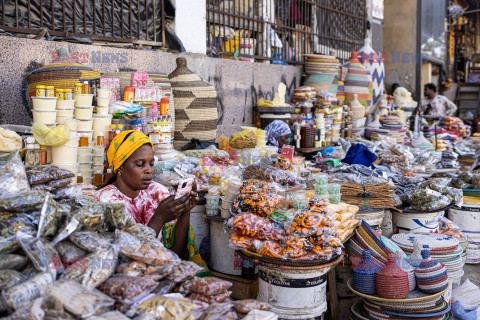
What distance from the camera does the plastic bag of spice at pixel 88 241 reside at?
7.09 ft

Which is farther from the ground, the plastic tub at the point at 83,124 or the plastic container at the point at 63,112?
the plastic container at the point at 63,112

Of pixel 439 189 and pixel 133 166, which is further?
pixel 439 189

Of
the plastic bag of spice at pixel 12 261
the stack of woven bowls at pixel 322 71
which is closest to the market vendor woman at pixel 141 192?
the plastic bag of spice at pixel 12 261

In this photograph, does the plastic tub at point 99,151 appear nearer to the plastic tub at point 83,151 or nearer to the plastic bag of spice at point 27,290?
the plastic tub at point 83,151

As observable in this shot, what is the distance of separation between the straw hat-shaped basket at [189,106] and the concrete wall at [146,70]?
44cm

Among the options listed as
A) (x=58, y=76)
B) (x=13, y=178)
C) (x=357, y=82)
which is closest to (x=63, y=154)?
(x=58, y=76)

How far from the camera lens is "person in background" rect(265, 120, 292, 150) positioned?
21.0 feet

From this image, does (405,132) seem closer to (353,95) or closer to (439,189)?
(353,95)

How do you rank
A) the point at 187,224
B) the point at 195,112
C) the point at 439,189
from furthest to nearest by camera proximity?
the point at 195,112, the point at 439,189, the point at 187,224

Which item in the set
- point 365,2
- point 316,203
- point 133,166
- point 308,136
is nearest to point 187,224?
point 133,166

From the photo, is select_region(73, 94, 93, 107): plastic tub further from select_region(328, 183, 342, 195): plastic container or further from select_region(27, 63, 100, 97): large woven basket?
select_region(328, 183, 342, 195): plastic container

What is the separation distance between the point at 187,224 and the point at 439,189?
2.67 metres

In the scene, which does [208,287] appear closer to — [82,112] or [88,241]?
[88,241]

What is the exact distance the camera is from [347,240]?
3654 mm
